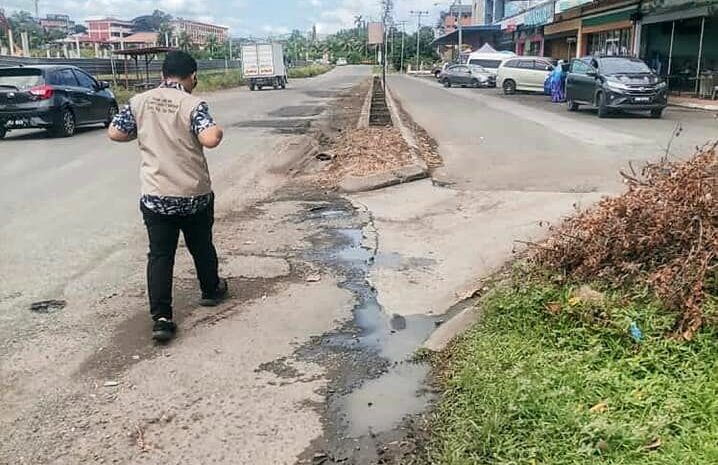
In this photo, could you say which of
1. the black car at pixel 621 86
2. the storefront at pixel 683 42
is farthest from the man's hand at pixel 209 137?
the storefront at pixel 683 42

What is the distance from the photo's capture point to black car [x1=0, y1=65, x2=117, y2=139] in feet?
51.8

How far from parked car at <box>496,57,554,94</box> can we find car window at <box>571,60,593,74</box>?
11198mm

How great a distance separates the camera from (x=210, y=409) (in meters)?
3.78

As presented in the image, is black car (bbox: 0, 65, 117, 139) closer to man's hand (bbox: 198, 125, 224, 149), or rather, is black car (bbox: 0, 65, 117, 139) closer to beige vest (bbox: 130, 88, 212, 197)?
beige vest (bbox: 130, 88, 212, 197)

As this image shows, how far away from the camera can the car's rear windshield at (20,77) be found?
15.9 meters

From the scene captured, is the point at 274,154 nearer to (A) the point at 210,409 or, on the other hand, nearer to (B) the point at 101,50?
(A) the point at 210,409

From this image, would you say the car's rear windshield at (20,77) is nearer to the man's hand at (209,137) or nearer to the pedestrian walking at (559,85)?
the man's hand at (209,137)

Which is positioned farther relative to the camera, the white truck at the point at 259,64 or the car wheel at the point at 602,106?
the white truck at the point at 259,64

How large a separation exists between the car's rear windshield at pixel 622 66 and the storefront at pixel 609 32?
12.6 m

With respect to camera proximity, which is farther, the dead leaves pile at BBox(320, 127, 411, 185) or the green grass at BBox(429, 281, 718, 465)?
the dead leaves pile at BBox(320, 127, 411, 185)

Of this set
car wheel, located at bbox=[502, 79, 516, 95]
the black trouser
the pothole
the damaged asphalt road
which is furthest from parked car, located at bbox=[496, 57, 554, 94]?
the black trouser

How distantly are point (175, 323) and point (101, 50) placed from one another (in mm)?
51148

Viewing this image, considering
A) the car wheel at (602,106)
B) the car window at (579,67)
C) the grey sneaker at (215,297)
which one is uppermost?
the car window at (579,67)

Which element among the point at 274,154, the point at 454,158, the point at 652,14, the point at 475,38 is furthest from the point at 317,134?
the point at 475,38
